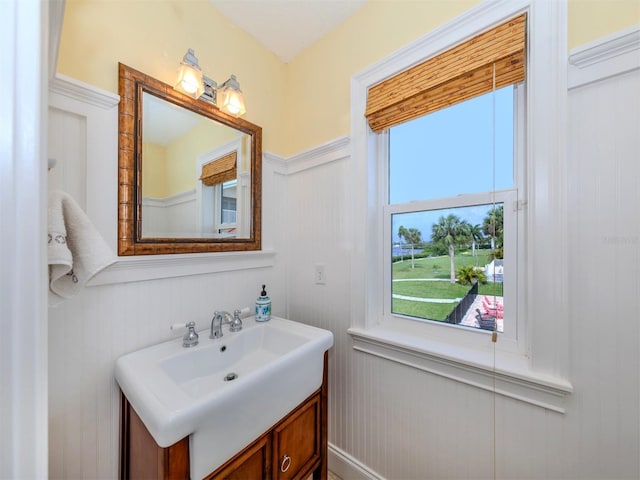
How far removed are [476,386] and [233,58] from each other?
190cm

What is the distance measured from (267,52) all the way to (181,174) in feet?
3.21

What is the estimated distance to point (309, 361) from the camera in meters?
1.00

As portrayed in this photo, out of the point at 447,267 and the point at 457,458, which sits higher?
the point at 447,267

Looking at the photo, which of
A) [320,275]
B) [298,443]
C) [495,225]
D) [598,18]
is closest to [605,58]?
[598,18]

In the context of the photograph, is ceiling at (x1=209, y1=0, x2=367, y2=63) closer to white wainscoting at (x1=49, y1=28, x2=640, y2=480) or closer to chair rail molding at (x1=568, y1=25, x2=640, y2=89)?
white wainscoting at (x1=49, y1=28, x2=640, y2=480)

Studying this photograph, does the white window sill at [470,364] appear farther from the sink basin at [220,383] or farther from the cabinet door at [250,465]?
the cabinet door at [250,465]

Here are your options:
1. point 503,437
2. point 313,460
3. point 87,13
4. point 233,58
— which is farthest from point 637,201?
point 87,13

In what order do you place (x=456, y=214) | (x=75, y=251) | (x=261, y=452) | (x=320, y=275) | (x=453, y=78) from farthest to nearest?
(x=320, y=275) → (x=456, y=214) → (x=453, y=78) → (x=261, y=452) → (x=75, y=251)

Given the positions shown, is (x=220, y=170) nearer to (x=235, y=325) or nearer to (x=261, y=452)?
(x=235, y=325)

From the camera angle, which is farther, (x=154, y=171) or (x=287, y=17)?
(x=287, y=17)

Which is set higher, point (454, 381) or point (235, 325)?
point (235, 325)

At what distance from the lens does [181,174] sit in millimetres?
1122

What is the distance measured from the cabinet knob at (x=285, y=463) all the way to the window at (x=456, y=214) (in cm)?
76

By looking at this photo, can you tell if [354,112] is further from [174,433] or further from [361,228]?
[174,433]
